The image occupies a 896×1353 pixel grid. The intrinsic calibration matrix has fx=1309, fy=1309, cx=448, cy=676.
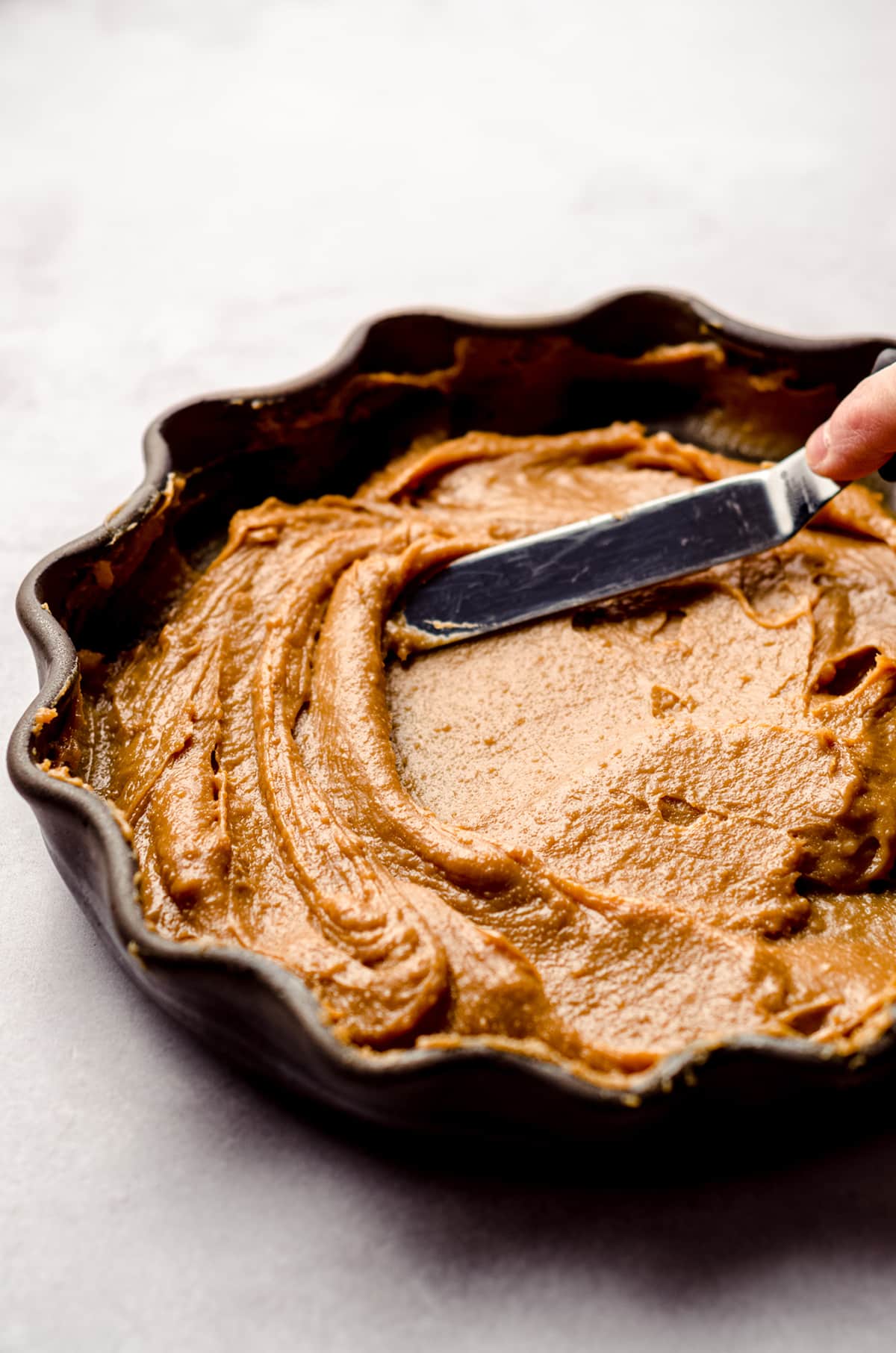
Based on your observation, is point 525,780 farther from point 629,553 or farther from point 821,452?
point 821,452

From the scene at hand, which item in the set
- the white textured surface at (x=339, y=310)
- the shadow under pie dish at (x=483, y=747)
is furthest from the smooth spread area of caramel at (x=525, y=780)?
the white textured surface at (x=339, y=310)

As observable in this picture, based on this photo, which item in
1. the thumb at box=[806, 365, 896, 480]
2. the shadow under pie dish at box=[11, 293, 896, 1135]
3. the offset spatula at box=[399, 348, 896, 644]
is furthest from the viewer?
the offset spatula at box=[399, 348, 896, 644]

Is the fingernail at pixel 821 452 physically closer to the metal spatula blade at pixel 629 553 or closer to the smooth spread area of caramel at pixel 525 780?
the metal spatula blade at pixel 629 553

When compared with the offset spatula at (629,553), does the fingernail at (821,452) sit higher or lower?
higher

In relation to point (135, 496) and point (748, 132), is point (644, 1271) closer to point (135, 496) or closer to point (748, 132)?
point (135, 496)

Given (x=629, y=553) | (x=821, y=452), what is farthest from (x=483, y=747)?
(x=821, y=452)

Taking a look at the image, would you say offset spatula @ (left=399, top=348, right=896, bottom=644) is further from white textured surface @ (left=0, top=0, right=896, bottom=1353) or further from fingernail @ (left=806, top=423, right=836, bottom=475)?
white textured surface @ (left=0, top=0, right=896, bottom=1353)

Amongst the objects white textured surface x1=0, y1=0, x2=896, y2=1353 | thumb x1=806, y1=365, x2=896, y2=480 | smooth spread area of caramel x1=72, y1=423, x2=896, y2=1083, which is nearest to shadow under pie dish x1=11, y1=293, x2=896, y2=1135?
smooth spread area of caramel x1=72, y1=423, x2=896, y2=1083
